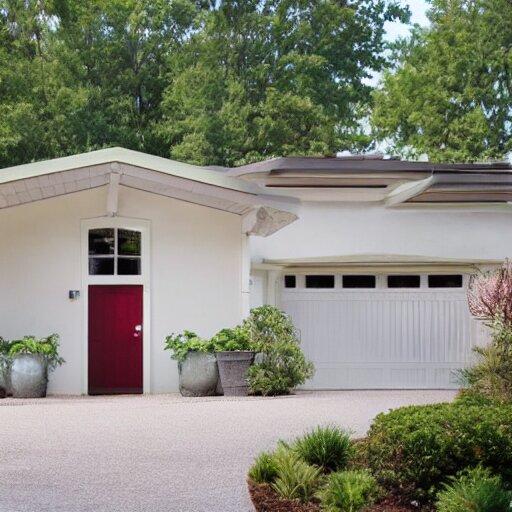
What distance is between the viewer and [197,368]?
69.2 feet

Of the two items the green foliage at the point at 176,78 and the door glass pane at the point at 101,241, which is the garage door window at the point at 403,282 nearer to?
the door glass pane at the point at 101,241

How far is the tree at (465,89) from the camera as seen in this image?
40781mm

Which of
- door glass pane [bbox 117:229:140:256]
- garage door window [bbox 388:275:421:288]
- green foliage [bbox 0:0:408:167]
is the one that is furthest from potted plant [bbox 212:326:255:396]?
green foliage [bbox 0:0:408:167]

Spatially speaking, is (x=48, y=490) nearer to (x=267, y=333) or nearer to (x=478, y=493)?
(x=478, y=493)

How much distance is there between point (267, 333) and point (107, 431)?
21.9 ft

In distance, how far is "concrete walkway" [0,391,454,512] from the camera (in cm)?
1055

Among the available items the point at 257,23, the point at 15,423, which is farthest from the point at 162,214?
the point at 257,23

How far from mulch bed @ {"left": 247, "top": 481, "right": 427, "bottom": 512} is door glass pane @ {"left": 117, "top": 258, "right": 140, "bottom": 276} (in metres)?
12.1

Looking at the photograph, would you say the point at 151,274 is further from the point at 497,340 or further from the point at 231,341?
the point at 497,340

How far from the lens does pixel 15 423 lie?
16031 mm

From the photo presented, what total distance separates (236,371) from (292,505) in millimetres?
10659

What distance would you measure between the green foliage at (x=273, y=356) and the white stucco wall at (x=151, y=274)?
937 mm

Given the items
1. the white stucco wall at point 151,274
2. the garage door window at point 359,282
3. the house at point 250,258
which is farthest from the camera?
the garage door window at point 359,282

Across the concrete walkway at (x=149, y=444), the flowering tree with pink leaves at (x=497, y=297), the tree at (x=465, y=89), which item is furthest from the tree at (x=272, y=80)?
the flowering tree with pink leaves at (x=497, y=297)
